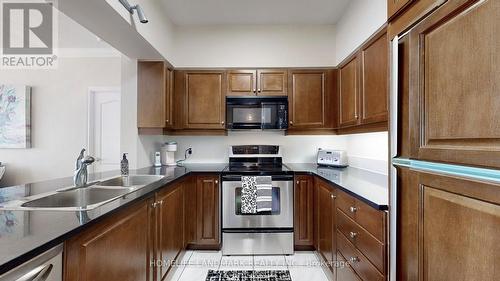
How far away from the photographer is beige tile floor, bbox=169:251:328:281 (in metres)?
2.45

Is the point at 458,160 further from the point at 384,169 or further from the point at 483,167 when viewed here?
the point at 384,169

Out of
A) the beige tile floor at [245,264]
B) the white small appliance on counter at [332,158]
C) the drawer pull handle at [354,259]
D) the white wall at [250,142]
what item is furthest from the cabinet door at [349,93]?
the beige tile floor at [245,264]

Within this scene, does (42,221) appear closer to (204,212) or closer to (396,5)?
(396,5)

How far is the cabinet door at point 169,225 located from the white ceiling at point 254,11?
1890 mm

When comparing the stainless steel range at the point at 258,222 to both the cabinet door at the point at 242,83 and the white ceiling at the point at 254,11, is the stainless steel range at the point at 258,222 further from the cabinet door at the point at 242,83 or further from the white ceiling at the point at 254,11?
the white ceiling at the point at 254,11

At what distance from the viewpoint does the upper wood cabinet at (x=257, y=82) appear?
128 inches

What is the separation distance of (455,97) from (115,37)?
2382mm

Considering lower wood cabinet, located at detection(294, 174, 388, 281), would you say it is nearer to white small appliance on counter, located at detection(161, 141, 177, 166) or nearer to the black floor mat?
the black floor mat

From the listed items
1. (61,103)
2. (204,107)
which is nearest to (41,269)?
(204,107)

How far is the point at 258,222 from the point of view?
2.82 m

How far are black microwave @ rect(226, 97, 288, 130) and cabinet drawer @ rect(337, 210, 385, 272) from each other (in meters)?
1.45

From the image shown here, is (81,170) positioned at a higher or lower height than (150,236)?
higher

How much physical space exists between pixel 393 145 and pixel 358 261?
962mm

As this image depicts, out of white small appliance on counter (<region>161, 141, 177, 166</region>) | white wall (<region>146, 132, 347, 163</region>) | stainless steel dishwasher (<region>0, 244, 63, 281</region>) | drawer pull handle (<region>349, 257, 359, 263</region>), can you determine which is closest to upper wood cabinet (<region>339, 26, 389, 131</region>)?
white wall (<region>146, 132, 347, 163</region>)
